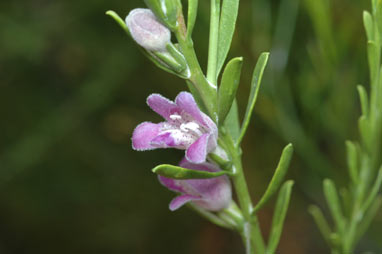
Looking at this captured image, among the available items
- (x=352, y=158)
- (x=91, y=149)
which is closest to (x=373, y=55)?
(x=352, y=158)

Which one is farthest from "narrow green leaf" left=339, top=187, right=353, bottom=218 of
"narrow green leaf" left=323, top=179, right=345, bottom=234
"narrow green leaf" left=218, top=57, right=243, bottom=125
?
"narrow green leaf" left=218, top=57, right=243, bottom=125

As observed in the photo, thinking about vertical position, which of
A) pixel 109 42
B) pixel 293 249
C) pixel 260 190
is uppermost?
pixel 109 42

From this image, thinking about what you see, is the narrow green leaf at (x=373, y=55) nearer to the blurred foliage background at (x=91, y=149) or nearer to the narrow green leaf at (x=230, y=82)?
the narrow green leaf at (x=230, y=82)

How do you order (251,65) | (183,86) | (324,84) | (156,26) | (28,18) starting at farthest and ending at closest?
(28,18)
(183,86)
(251,65)
(324,84)
(156,26)

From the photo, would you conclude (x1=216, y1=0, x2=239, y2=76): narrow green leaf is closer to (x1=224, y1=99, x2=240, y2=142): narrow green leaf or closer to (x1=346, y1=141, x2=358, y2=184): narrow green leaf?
(x1=224, y1=99, x2=240, y2=142): narrow green leaf

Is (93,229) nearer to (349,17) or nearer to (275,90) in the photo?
(275,90)

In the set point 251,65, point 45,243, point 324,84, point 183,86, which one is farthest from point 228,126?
point 45,243

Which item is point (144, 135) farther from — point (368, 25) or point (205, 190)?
point (368, 25)
